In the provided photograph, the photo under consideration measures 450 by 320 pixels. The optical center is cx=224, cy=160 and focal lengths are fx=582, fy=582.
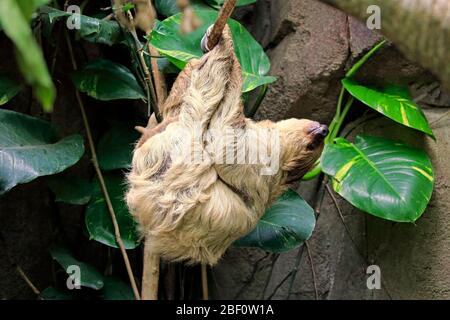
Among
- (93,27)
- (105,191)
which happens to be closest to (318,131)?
(93,27)

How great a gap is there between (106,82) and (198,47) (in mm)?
649

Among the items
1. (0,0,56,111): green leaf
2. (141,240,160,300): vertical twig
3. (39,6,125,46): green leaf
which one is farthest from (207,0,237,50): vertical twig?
(0,0,56,111): green leaf

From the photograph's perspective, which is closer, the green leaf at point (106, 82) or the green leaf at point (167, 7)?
the green leaf at point (106, 82)

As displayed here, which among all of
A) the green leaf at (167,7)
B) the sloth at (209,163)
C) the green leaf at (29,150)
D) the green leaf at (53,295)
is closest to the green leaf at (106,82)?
the green leaf at (29,150)

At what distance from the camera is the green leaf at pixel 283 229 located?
10.6ft

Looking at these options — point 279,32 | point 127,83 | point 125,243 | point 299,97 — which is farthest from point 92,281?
point 279,32

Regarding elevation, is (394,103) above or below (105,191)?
above

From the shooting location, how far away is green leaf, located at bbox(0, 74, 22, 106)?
3.41 meters

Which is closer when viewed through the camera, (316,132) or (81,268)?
(316,132)

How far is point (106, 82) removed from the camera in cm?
352

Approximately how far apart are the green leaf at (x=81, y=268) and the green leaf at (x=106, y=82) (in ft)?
3.43

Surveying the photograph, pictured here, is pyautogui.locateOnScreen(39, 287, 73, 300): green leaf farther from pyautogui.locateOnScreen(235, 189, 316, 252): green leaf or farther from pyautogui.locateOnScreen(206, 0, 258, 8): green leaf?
pyautogui.locateOnScreen(206, 0, 258, 8): green leaf

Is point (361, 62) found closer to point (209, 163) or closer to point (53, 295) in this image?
point (209, 163)

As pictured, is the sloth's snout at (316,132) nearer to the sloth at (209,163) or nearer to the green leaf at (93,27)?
the sloth at (209,163)
